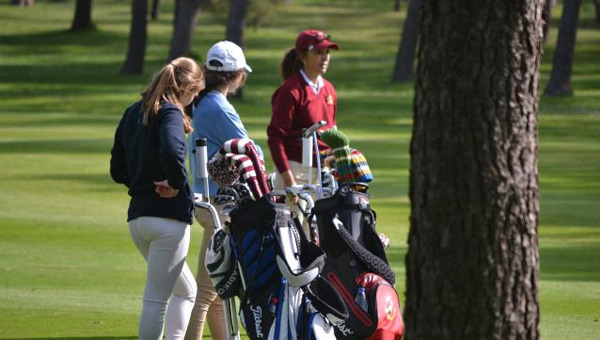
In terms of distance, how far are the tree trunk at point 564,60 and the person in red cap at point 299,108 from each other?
117ft

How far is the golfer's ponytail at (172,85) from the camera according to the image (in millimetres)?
6965

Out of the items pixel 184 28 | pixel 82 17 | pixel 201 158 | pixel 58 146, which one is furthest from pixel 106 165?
pixel 82 17

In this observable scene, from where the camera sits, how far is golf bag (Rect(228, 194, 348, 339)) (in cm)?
680

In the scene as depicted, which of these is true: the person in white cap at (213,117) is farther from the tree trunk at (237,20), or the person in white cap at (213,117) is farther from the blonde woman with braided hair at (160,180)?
the tree trunk at (237,20)

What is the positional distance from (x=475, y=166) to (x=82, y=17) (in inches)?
2316

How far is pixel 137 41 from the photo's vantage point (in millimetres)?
49250

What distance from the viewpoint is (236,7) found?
44.0m

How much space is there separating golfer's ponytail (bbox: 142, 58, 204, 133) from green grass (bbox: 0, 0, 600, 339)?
262cm

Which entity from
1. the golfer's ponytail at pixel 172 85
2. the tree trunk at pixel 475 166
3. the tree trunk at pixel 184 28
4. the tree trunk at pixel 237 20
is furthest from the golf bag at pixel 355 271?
the tree trunk at pixel 184 28

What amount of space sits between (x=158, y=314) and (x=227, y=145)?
100 centimetres

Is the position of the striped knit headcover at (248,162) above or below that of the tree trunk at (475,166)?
below

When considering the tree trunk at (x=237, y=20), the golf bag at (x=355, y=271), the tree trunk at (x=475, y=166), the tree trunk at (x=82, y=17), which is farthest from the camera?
the tree trunk at (x=82, y=17)

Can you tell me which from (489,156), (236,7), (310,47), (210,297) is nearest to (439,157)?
(489,156)

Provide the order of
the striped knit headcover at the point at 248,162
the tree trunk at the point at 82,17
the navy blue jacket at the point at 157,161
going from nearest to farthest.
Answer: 1. the navy blue jacket at the point at 157,161
2. the striped knit headcover at the point at 248,162
3. the tree trunk at the point at 82,17
